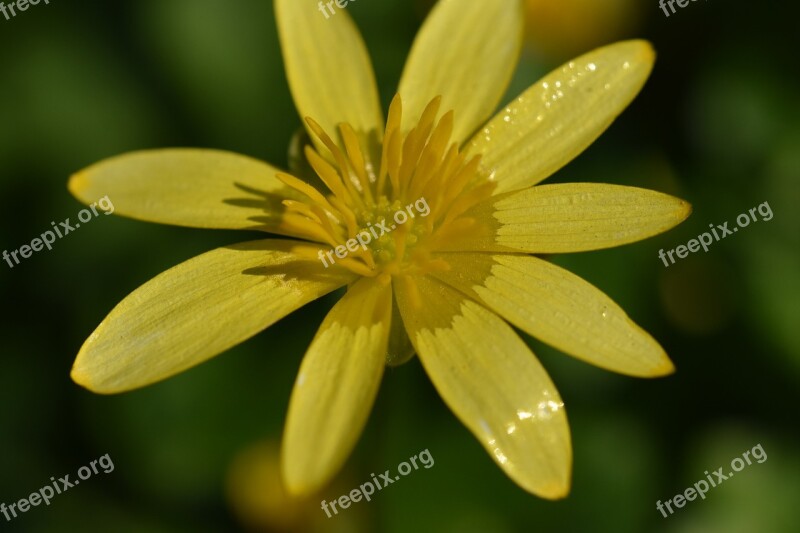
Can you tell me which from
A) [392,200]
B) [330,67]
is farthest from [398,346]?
[330,67]

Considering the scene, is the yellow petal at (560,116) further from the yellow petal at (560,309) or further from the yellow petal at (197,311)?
the yellow petal at (197,311)

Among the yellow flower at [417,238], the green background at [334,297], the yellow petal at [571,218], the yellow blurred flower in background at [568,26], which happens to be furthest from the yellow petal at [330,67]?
the yellow blurred flower in background at [568,26]

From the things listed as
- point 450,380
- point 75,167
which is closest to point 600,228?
point 450,380

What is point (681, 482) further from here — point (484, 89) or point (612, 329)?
point (484, 89)

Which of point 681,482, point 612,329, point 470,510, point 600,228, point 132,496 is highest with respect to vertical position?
point 600,228

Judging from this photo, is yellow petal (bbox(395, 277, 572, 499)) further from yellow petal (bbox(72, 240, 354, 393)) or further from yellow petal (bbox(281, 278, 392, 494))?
yellow petal (bbox(72, 240, 354, 393))

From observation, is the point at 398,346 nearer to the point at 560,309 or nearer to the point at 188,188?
the point at 560,309
